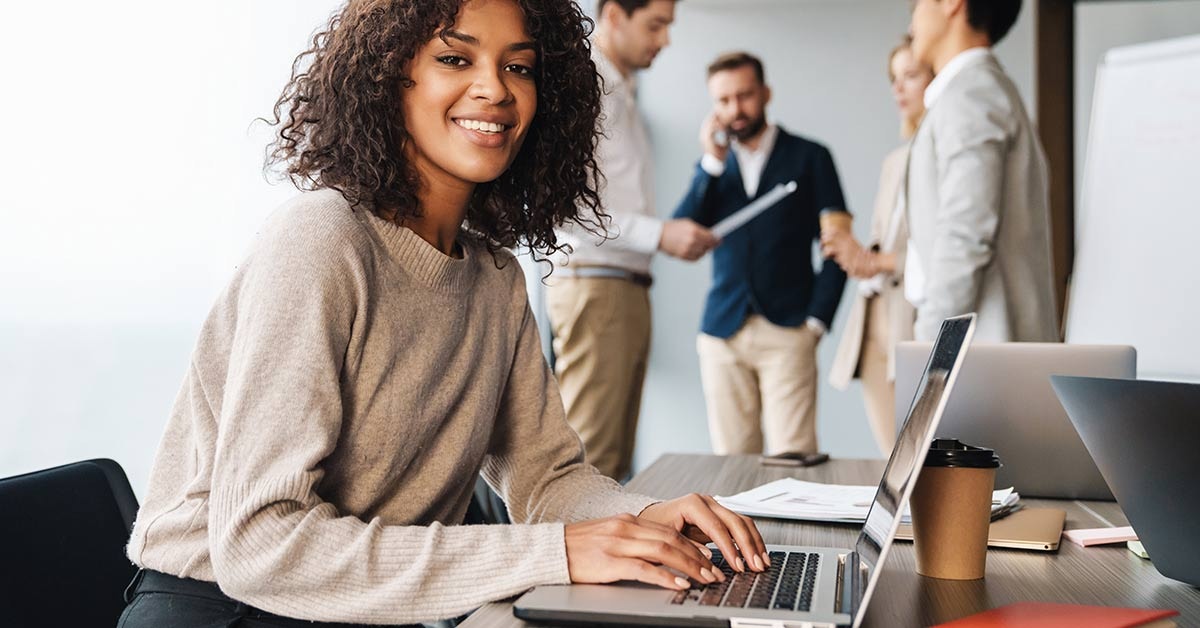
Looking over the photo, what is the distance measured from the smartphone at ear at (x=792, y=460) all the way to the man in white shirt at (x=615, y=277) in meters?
1.35

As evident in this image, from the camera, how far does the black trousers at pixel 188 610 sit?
1.06 metres

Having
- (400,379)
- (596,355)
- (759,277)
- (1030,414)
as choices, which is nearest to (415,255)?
(400,379)

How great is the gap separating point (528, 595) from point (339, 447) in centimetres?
34

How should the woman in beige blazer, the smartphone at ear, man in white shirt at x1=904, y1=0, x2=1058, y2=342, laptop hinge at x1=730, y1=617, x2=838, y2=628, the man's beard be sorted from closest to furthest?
laptop hinge at x1=730, y1=617, x2=838, y2=628, the smartphone at ear, man in white shirt at x1=904, y1=0, x2=1058, y2=342, the woman in beige blazer, the man's beard

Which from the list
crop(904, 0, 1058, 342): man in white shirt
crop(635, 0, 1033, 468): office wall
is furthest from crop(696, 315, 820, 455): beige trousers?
crop(635, 0, 1033, 468): office wall

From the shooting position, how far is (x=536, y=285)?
423 cm

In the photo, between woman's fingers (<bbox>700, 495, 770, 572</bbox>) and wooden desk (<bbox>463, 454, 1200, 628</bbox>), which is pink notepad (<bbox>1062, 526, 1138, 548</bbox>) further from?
woman's fingers (<bbox>700, 495, 770, 572</bbox>)

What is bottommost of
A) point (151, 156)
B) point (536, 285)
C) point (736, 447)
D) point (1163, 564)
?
point (736, 447)

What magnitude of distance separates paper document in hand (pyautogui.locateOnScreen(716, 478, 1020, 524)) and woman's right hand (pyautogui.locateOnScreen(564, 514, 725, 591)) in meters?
0.38

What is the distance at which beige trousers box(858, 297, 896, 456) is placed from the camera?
3244 mm

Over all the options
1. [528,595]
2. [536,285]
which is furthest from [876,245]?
[528,595]

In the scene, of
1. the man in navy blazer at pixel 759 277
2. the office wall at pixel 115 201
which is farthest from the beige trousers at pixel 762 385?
the office wall at pixel 115 201

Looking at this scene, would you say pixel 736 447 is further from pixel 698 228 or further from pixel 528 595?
pixel 528 595

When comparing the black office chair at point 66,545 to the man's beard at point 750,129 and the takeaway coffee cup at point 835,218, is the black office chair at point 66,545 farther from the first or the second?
the man's beard at point 750,129
